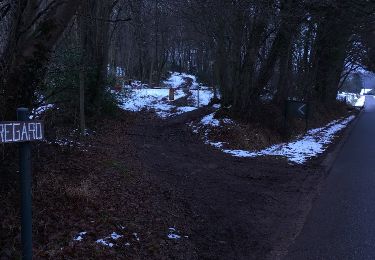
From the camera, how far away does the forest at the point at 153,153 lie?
5805 millimetres

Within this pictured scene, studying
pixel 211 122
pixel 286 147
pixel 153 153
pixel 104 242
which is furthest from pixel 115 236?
pixel 211 122

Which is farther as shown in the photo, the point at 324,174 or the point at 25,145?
the point at 324,174

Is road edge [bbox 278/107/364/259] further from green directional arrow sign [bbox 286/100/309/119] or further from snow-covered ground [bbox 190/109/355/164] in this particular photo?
green directional arrow sign [bbox 286/100/309/119]

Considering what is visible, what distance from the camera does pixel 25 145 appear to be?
3.79 m

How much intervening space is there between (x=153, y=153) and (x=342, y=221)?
20.4ft

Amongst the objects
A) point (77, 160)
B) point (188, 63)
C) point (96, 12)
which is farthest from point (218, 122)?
point (188, 63)

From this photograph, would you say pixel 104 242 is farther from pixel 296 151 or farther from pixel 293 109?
pixel 293 109

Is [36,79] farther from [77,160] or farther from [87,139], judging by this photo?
[87,139]

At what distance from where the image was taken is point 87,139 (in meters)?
12.6

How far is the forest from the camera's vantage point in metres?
5.80

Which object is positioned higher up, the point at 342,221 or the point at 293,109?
the point at 293,109

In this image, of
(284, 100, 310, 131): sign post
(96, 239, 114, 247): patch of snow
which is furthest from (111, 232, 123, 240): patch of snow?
(284, 100, 310, 131): sign post

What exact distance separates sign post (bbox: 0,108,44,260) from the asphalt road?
3.21m

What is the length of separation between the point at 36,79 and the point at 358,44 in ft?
127
